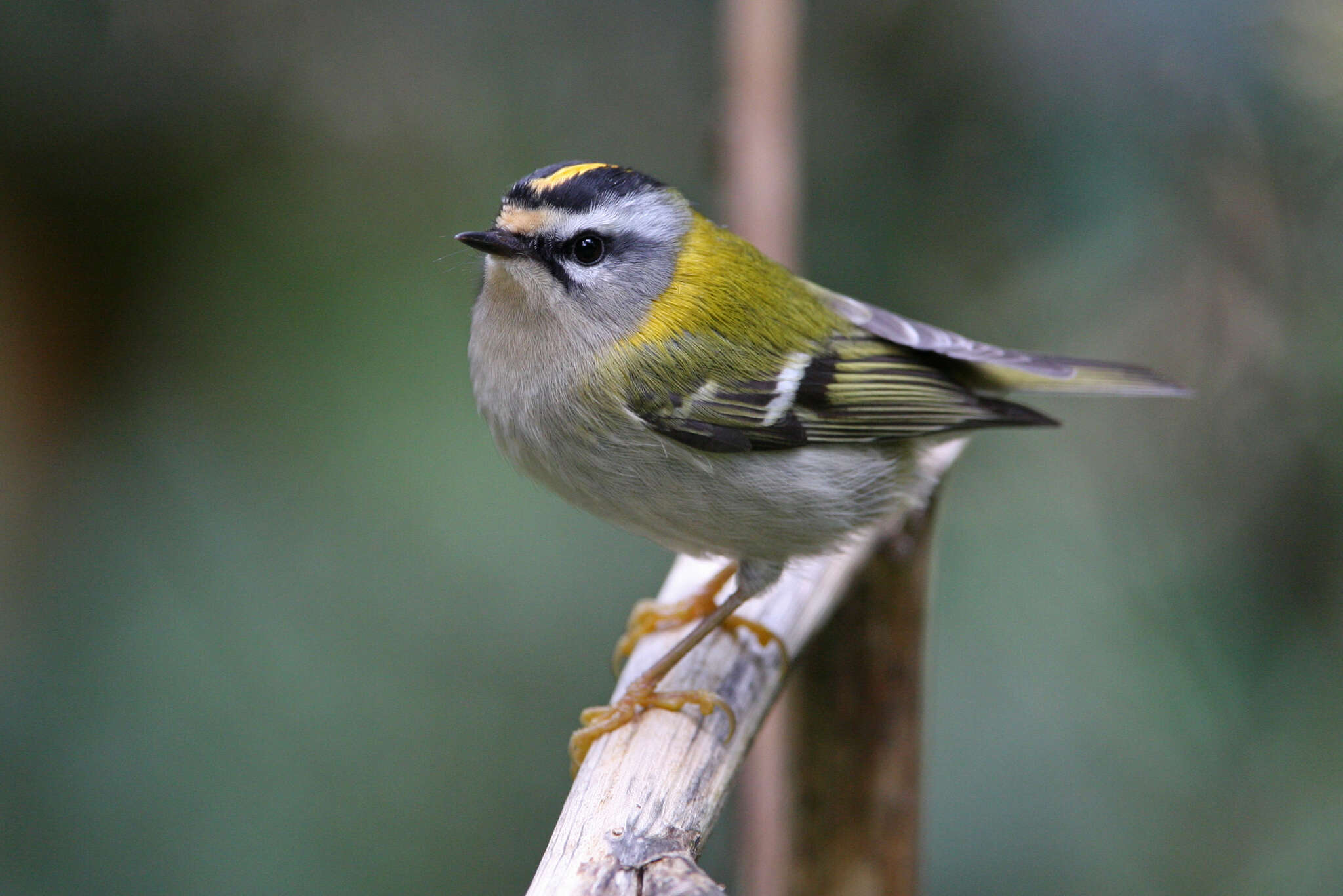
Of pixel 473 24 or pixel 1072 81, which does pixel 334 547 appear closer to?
pixel 473 24

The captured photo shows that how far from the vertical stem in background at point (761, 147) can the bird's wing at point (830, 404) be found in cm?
53

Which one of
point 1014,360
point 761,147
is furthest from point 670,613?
point 761,147

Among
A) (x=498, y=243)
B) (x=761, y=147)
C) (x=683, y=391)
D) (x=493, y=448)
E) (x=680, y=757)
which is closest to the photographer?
(x=680, y=757)

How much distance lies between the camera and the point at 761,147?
2.83 meters

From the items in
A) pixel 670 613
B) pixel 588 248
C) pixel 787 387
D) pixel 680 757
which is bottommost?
pixel 680 757

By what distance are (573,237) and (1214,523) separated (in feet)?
4.79

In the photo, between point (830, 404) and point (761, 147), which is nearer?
point (830, 404)

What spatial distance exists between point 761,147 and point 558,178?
887 mm

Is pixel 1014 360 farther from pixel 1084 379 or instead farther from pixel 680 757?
pixel 680 757

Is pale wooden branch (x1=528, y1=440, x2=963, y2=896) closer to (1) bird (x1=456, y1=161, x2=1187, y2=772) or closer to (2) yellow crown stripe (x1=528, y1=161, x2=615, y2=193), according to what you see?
(1) bird (x1=456, y1=161, x2=1187, y2=772)

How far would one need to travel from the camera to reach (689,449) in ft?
7.07

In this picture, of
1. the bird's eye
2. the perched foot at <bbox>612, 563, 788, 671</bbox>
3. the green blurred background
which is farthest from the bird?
the green blurred background

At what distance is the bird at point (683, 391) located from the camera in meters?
2.11

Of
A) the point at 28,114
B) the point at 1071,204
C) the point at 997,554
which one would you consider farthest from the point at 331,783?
the point at 1071,204
